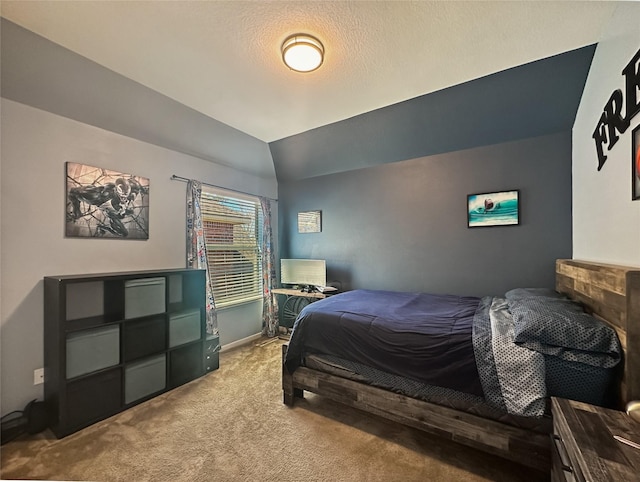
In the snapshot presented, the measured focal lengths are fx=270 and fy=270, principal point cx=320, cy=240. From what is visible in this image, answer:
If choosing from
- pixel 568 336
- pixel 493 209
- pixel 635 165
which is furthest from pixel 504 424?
pixel 493 209

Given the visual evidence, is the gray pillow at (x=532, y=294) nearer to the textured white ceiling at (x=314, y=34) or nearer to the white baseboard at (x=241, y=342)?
the textured white ceiling at (x=314, y=34)

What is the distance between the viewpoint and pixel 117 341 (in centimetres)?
222

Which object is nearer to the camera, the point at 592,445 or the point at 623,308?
the point at 592,445

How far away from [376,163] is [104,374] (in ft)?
11.8

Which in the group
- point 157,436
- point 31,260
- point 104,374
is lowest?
point 157,436

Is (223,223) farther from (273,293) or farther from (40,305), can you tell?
(40,305)

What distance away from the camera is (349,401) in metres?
2.05

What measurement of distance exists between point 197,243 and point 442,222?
9.58 ft

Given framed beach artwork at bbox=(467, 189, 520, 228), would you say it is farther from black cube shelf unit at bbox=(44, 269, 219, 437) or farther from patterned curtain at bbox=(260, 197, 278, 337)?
black cube shelf unit at bbox=(44, 269, 219, 437)

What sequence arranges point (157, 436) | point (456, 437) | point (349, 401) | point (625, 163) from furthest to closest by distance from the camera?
point (349, 401) → point (157, 436) → point (456, 437) → point (625, 163)

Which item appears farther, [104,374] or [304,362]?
[304,362]

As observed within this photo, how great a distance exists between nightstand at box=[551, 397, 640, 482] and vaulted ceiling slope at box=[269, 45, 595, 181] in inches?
94.0

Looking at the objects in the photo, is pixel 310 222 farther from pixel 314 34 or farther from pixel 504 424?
pixel 504 424

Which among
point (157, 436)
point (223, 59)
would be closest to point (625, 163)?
point (223, 59)
